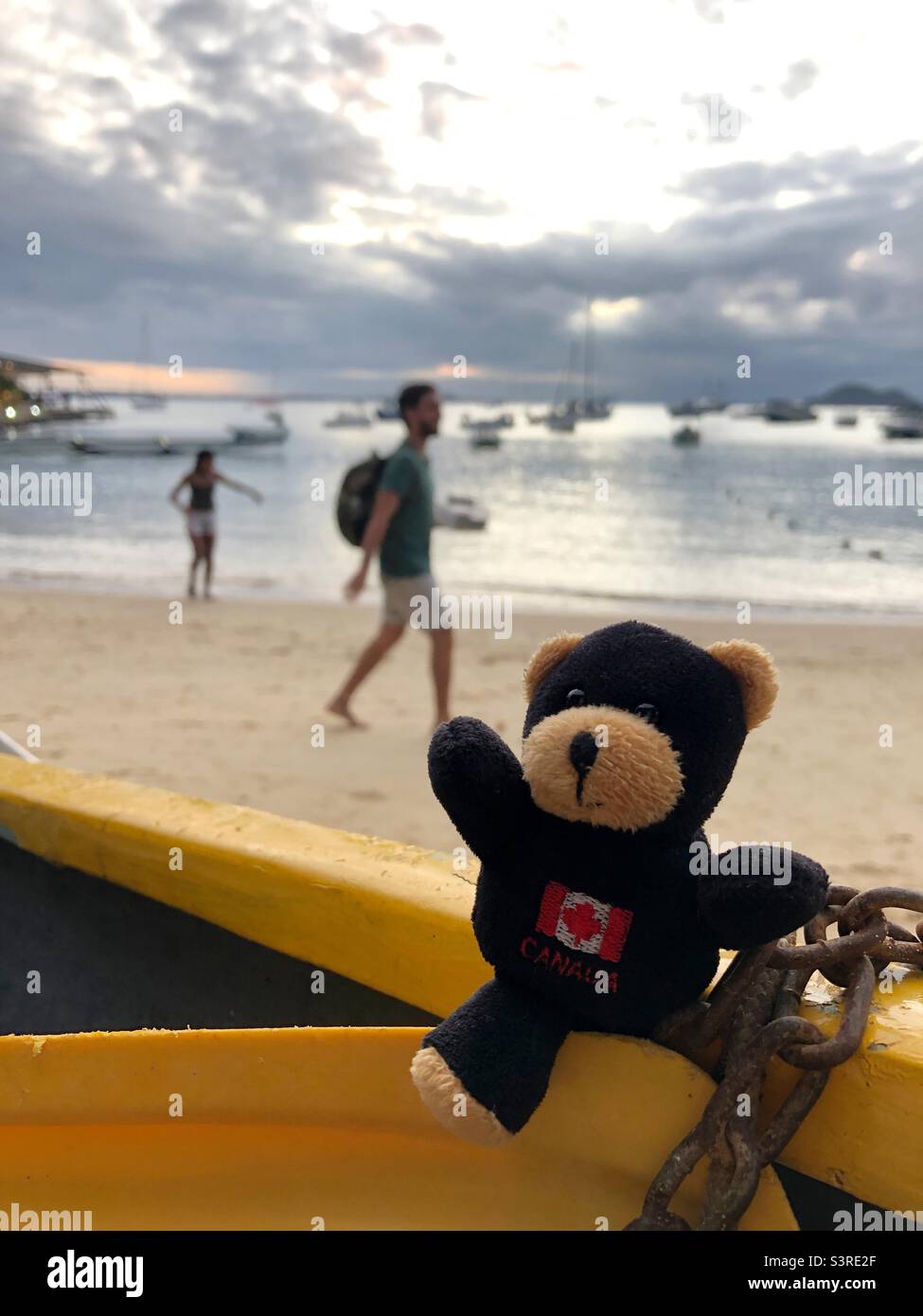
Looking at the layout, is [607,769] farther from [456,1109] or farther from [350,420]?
[350,420]

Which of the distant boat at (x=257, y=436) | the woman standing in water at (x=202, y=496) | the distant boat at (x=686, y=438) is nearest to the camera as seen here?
the woman standing in water at (x=202, y=496)

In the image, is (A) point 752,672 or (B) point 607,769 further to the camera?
(A) point 752,672

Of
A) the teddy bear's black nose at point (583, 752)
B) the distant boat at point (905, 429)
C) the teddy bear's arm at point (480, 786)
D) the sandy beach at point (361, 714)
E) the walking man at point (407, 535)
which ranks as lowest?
the sandy beach at point (361, 714)

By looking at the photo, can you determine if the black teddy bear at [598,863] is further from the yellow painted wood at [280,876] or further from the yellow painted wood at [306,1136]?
the yellow painted wood at [280,876]

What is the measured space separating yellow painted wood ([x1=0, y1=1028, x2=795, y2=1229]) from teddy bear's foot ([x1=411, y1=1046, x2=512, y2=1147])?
4.5 inches

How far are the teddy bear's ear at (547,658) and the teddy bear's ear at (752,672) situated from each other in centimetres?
19

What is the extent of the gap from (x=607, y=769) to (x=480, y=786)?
176 millimetres

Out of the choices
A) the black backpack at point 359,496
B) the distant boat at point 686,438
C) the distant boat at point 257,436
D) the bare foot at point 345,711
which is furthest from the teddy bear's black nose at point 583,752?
the distant boat at point 686,438

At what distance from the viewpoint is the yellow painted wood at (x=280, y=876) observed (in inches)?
66.1

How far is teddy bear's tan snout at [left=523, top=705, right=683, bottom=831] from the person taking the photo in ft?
3.85

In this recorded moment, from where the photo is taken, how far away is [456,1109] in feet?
3.88

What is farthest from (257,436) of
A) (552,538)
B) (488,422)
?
(552,538)

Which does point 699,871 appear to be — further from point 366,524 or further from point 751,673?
point 366,524

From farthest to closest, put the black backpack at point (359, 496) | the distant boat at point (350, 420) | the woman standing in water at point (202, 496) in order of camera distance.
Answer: the distant boat at point (350, 420) → the woman standing in water at point (202, 496) → the black backpack at point (359, 496)
